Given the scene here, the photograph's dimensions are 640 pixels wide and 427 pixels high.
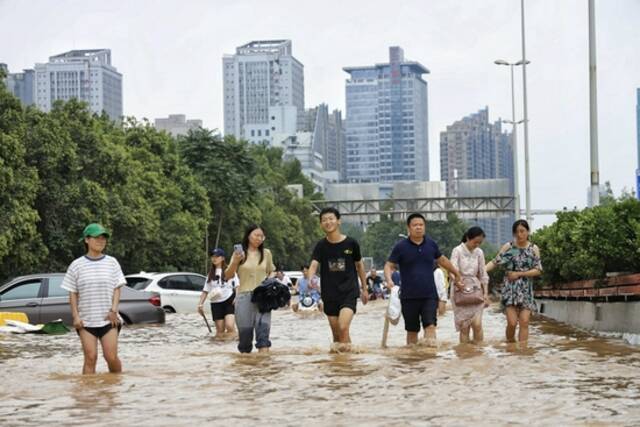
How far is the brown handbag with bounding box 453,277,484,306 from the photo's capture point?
51.6 ft

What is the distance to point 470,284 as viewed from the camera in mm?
15750

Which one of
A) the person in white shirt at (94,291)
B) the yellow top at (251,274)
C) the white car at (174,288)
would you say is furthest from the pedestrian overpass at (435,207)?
the person in white shirt at (94,291)

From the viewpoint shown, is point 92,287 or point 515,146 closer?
point 92,287

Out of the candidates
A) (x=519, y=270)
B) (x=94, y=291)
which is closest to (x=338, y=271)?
(x=519, y=270)

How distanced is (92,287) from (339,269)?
3.21 meters

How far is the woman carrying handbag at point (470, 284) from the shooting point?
15742mm

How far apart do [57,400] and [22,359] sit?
263 inches

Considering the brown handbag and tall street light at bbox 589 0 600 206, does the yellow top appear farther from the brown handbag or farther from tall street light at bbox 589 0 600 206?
tall street light at bbox 589 0 600 206

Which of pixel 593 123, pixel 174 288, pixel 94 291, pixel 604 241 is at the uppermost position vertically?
pixel 593 123

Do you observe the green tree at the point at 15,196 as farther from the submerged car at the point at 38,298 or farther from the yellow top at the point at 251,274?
the yellow top at the point at 251,274

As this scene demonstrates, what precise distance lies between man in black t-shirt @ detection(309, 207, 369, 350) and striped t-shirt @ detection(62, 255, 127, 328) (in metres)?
2.92

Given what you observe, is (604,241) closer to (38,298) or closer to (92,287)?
(92,287)

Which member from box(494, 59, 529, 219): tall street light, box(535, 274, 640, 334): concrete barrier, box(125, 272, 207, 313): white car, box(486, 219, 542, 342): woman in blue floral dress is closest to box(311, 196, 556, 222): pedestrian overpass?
box(494, 59, 529, 219): tall street light

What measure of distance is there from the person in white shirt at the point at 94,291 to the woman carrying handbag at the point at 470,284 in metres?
5.05
